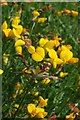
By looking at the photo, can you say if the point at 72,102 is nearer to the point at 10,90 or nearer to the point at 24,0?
the point at 10,90

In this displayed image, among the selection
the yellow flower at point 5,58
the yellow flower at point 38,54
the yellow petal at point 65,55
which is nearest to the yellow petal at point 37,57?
the yellow flower at point 38,54

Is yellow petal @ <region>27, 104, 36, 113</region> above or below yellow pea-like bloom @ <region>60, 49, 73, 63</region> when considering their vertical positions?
below

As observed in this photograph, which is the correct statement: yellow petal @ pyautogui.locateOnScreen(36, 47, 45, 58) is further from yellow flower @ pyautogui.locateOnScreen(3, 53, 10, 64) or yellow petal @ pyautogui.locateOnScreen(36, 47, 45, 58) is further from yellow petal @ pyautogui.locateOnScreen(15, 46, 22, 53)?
yellow flower @ pyautogui.locateOnScreen(3, 53, 10, 64)

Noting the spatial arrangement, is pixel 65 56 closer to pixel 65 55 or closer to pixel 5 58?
pixel 65 55

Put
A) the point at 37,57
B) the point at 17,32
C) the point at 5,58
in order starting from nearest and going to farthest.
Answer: the point at 37,57 → the point at 17,32 → the point at 5,58

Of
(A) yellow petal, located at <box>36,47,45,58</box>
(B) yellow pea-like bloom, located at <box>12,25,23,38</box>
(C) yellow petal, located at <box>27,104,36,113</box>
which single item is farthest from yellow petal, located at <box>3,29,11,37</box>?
(C) yellow petal, located at <box>27,104,36,113</box>

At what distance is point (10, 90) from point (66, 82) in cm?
36

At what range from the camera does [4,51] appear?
185 centimetres

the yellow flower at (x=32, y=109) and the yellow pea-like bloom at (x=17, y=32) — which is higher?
the yellow pea-like bloom at (x=17, y=32)

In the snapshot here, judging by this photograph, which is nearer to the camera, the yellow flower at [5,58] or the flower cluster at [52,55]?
the flower cluster at [52,55]

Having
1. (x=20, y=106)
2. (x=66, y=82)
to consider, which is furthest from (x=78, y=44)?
(x=20, y=106)

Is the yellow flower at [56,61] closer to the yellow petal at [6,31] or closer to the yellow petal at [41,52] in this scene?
the yellow petal at [41,52]

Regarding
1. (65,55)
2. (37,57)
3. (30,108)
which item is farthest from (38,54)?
(30,108)

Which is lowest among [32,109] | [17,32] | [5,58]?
[32,109]
